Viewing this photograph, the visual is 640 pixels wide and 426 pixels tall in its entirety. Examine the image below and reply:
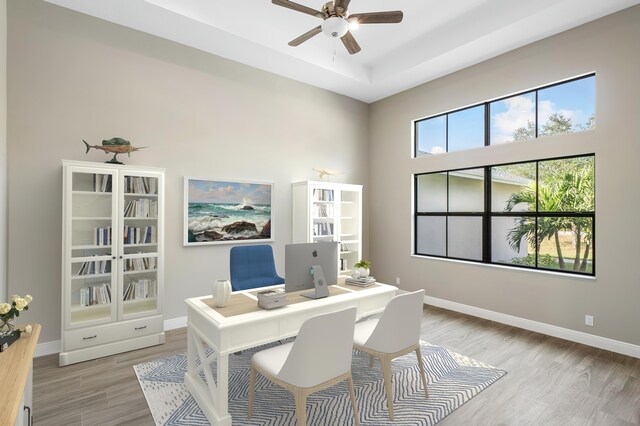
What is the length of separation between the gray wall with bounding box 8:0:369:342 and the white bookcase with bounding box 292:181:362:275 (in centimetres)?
25

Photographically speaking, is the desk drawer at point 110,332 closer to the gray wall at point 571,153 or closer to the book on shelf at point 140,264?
the book on shelf at point 140,264

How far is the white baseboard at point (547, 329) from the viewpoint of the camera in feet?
10.8

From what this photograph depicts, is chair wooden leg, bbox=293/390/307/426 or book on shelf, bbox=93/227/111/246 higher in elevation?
book on shelf, bbox=93/227/111/246

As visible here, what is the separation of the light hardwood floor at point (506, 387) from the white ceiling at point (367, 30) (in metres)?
3.50

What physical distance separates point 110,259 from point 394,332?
284 centimetres

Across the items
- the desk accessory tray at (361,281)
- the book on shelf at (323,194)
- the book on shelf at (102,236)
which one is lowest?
the desk accessory tray at (361,281)

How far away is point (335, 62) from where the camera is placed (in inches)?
188

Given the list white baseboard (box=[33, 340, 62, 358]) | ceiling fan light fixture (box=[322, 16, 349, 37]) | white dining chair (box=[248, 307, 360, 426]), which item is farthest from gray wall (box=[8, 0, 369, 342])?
white dining chair (box=[248, 307, 360, 426])

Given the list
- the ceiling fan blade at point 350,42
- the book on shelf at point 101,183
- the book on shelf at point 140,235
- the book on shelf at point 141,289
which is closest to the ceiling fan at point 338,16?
the ceiling fan blade at point 350,42

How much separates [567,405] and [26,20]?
19.1 feet

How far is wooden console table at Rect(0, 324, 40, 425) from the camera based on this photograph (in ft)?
3.72

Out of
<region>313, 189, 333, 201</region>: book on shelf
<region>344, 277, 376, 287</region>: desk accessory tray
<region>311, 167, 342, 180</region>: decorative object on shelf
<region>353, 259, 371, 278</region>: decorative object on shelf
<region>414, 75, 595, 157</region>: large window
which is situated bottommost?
<region>344, 277, 376, 287</region>: desk accessory tray

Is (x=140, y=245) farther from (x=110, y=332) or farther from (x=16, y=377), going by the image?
(x=16, y=377)

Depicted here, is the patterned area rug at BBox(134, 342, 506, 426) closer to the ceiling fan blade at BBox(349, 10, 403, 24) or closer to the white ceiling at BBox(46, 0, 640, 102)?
the ceiling fan blade at BBox(349, 10, 403, 24)
